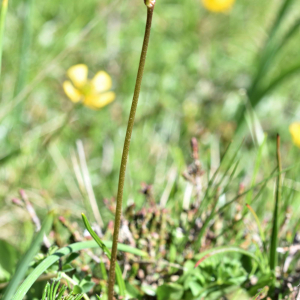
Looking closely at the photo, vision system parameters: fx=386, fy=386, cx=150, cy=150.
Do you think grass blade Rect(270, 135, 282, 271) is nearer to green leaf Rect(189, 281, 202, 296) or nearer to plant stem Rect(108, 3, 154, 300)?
green leaf Rect(189, 281, 202, 296)

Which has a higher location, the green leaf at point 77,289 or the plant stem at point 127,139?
the plant stem at point 127,139

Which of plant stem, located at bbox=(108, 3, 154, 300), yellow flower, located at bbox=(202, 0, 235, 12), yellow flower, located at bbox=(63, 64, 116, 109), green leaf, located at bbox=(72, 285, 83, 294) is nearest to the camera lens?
plant stem, located at bbox=(108, 3, 154, 300)

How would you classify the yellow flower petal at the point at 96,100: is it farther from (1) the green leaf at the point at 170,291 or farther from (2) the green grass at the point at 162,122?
(1) the green leaf at the point at 170,291

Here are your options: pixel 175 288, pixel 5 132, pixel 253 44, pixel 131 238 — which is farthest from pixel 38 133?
pixel 253 44

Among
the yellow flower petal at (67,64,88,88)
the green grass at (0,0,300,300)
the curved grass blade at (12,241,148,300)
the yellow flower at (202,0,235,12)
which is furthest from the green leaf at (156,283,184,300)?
the yellow flower at (202,0,235,12)

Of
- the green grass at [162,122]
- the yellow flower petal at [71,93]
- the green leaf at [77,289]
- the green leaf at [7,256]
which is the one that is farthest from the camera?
the yellow flower petal at [71,93]

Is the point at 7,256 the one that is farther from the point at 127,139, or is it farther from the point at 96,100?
the point at 96,100

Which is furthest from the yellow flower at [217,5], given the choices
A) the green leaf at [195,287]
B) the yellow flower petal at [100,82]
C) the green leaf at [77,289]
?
the green leaf at [77,289]

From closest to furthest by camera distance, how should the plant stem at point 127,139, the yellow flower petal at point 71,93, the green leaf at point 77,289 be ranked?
the plant stem at point 127,139 < the green leaf at point 77,289 < the yellow flower petal at point 71,93

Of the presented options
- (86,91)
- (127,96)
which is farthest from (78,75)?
Answer: (127,96)
